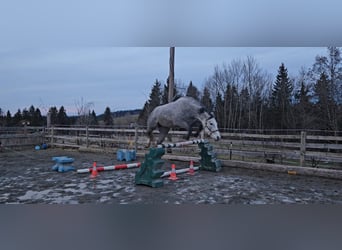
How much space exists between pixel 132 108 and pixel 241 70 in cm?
754

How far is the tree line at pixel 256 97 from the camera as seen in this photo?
13.0m

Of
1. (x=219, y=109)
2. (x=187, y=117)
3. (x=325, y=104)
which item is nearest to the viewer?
(x=187, y=117)

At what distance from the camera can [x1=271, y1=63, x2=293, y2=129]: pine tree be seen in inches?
574

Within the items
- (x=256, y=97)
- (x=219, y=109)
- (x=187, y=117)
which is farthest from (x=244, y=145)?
(x=256, y=97)

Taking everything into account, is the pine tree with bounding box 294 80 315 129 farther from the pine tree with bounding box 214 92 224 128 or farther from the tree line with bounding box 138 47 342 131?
the pine tree with bounding box 214 92 224 128

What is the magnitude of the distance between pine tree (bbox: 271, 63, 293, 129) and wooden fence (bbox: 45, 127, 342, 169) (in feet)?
23.9

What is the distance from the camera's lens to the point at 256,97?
1642 centimetres

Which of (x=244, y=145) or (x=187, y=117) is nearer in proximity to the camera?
(x=187, y=117)

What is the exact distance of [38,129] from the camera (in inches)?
384

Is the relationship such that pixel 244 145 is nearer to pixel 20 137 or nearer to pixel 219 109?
pixel 20 137

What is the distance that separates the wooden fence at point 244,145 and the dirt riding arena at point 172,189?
751mm

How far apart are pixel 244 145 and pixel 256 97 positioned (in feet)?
36.5

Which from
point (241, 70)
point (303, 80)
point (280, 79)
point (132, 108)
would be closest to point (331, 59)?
point (303, 80)

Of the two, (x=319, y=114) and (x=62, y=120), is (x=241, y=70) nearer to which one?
(x=319, y=114)
